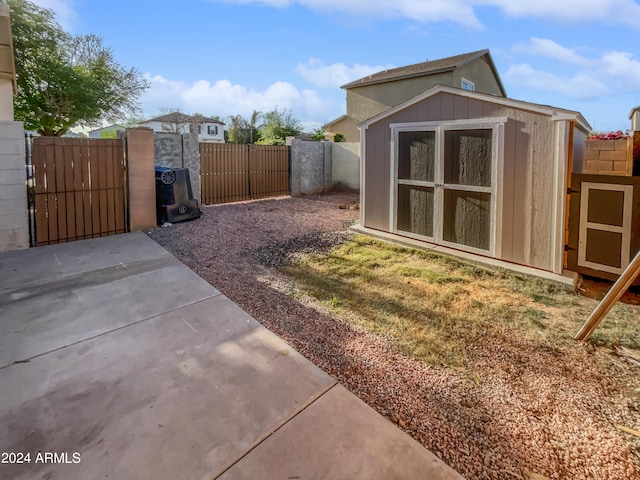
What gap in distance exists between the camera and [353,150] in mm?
12734

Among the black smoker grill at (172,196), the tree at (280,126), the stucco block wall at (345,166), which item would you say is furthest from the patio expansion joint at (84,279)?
the tree at (280,126)

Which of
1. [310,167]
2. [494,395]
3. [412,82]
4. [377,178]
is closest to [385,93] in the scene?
[412,82]

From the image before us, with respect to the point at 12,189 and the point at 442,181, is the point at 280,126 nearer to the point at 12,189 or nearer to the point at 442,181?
→ the point at 12,189

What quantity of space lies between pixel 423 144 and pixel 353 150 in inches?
295

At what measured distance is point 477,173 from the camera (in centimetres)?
490

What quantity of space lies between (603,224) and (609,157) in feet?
5.84

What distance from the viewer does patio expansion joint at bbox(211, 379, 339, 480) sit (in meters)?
1.65

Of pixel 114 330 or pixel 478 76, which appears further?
pixel 478 76

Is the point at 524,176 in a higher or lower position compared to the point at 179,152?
lower

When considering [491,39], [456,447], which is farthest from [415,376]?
[491,39]

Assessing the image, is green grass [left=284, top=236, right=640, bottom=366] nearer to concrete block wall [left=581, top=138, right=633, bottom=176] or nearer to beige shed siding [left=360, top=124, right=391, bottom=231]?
beige shed siding [left=360, top=124, right=391, bottom=231]

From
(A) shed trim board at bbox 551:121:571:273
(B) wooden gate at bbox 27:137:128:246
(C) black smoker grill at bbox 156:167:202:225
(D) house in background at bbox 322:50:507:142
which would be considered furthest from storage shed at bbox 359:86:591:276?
(D) house in background at bbox 322:50:507:142

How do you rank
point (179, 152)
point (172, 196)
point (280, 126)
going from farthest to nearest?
1. point (280, 126)
2. point (179, 152)
3. point (172, 196)

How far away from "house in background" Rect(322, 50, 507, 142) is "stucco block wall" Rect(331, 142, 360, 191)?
520 centimetres
